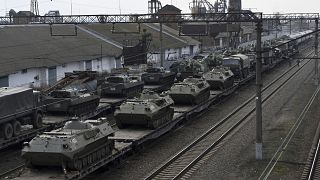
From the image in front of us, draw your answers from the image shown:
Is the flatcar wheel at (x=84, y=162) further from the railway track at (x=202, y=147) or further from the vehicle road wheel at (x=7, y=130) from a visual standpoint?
the vehicle road wheel at (x=7, y=130)

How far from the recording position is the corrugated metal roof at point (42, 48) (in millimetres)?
46219

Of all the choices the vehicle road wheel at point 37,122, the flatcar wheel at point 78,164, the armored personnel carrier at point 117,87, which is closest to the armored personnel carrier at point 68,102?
the vehicle road wheel at point 37,122

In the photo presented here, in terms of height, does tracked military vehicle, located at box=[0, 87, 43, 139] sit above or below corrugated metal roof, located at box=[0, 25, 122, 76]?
below

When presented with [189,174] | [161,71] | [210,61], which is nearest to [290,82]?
[210,61]

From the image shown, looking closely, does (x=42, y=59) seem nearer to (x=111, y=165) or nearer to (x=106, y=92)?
(x=106, y=92)

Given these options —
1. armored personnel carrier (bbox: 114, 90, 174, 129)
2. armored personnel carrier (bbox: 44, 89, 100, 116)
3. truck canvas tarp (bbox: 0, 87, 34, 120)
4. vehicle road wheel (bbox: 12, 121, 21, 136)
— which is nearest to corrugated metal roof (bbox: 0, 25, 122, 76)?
armored personnel carrier (bbox: 44, 89, 100, 116)

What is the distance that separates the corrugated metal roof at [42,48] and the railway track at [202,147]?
19293mm

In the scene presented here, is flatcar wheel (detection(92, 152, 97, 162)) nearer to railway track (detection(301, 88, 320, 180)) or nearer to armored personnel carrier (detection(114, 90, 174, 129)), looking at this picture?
armored personnel carrier (detection(114, 90, 174, 129))

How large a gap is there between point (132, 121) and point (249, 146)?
230 inches

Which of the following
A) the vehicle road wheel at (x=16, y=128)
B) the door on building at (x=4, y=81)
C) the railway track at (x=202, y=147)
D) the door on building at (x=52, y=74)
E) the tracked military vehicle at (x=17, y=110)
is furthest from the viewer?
the door on building at (x=52, y=74)

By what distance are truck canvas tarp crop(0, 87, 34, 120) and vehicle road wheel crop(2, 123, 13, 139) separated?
1.57 ft

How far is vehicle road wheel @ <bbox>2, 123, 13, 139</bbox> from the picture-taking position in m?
24.3

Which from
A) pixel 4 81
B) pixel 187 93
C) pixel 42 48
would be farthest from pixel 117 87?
pixel 42 48

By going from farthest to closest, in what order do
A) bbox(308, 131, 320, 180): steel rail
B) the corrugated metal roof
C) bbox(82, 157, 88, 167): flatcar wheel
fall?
the corrugated metal roof < bbox(308, 131, 320, 180): steel rail < bbox(82, 157, 88, 167): flatcar wheel
